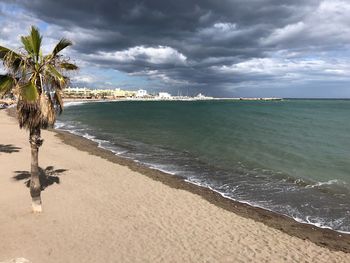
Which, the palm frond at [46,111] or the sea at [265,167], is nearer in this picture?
the palm frond at [46,111]

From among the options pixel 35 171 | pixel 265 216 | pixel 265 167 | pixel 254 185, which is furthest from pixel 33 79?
pixel 265 167

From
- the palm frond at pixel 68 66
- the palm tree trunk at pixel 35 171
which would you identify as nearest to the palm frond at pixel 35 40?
the palm frond at pixel 68 66

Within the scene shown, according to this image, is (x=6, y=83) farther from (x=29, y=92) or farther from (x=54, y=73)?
(x=54, y=73)

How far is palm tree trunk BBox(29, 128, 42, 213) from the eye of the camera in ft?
38.2

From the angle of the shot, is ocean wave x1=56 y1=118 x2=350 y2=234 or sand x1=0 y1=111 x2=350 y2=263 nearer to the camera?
sand x1=0 y1=111 x2=350 y2=263

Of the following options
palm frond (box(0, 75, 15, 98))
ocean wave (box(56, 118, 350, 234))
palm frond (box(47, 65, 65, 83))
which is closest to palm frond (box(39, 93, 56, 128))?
palm frond (box(47, 65, 65, 83))

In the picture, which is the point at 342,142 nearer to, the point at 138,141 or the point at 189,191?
the point at 138,141

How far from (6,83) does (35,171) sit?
3255 mm

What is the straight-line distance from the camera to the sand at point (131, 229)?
33.9 feet

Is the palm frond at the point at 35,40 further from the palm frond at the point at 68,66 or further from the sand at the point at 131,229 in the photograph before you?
the sand at the point at 131,229

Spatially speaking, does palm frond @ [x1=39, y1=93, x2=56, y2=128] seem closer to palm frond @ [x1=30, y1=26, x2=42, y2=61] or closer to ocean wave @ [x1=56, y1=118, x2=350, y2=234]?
palm frond @ [x1=30, y1=26, x2=42, y2=61]

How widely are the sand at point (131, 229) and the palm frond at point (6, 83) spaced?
454 cm

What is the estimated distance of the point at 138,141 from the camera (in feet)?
121

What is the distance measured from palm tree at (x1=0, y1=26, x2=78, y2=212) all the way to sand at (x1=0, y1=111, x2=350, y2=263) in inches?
138
